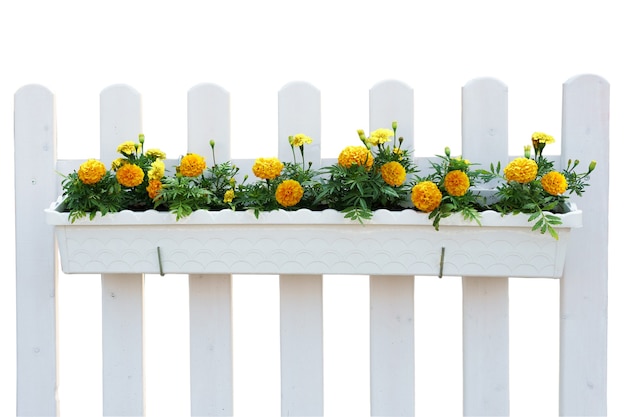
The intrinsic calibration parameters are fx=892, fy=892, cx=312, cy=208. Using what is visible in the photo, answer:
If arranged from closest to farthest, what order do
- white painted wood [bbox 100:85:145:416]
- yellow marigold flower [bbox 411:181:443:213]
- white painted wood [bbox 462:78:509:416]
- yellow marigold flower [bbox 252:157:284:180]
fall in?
1. yellow marigold flower [bbox 411:181:443:213]
2. yellow marigold flower [bbox 252:157:284:180]
3. white painted wood [bbox 462:78:509:416]
4. white painted wood [bbox 100:85:145:416]

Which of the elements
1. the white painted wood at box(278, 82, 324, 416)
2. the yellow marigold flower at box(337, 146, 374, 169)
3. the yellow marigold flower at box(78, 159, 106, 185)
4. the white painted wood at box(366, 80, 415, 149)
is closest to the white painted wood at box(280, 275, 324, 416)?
the white painted wood at box(278, 82, 324, 416)

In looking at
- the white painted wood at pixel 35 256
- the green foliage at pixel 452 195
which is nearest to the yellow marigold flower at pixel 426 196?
the green foliage at pixel 452 195

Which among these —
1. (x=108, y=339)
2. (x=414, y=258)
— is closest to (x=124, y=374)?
(x=108, y=339)

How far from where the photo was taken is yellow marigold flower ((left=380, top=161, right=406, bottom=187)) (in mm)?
2674

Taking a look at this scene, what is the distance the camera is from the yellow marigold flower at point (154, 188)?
2750mm

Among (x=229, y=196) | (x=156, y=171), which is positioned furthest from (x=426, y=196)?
(x=156, y=171)

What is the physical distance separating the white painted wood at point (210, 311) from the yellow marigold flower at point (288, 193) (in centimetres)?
31

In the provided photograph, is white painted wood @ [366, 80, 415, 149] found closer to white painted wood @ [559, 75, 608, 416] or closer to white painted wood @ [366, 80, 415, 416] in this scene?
white painted wood @ [366, 80, 415, 416]

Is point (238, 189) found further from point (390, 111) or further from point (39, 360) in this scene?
point (39, 360)

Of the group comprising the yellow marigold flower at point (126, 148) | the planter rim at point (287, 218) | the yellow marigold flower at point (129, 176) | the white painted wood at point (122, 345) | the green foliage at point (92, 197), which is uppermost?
the yellow marigold flower at point (126, 148)

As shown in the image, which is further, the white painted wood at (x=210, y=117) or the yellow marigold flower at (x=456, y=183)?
the white painted wood at (x=210, y=117)

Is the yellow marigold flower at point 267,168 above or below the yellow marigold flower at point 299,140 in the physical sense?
below

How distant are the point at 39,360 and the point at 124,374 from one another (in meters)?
0.30

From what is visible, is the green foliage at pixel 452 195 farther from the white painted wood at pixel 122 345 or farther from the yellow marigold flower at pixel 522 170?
the white painted wood at pixel 122 345
